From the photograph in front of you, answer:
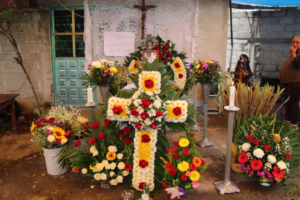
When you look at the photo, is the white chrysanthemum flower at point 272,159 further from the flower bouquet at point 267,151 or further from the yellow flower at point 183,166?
the yellow flower at point 183,166

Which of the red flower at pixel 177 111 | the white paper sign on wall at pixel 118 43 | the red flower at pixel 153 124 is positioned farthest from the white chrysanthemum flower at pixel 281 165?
the white paper sign on wall at pixel 118 43

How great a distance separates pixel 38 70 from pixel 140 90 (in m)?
4.19

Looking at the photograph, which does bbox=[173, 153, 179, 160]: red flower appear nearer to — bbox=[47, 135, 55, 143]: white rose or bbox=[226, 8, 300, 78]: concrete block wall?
bbox=[47, 135, 55, 143]: white rose

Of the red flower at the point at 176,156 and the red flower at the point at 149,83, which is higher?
the red flower at the point at 149,83

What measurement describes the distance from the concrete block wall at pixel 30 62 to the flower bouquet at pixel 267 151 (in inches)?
183

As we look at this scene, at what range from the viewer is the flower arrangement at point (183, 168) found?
231 cm

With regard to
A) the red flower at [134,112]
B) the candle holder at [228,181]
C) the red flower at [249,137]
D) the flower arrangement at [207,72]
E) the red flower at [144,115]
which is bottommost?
the candle holder at [228,181]

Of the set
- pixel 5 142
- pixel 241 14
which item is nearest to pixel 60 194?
pixel 5 142

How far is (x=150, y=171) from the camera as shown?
246 cm

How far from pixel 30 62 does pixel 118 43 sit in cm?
215

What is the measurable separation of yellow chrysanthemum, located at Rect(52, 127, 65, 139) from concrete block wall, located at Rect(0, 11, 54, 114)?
325 centimetres

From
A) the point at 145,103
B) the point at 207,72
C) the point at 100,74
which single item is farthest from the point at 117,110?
the point at 207,72

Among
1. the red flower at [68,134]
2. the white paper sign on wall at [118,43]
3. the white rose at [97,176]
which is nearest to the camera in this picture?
the white rose at [97,176]

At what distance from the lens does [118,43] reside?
16.9ft
